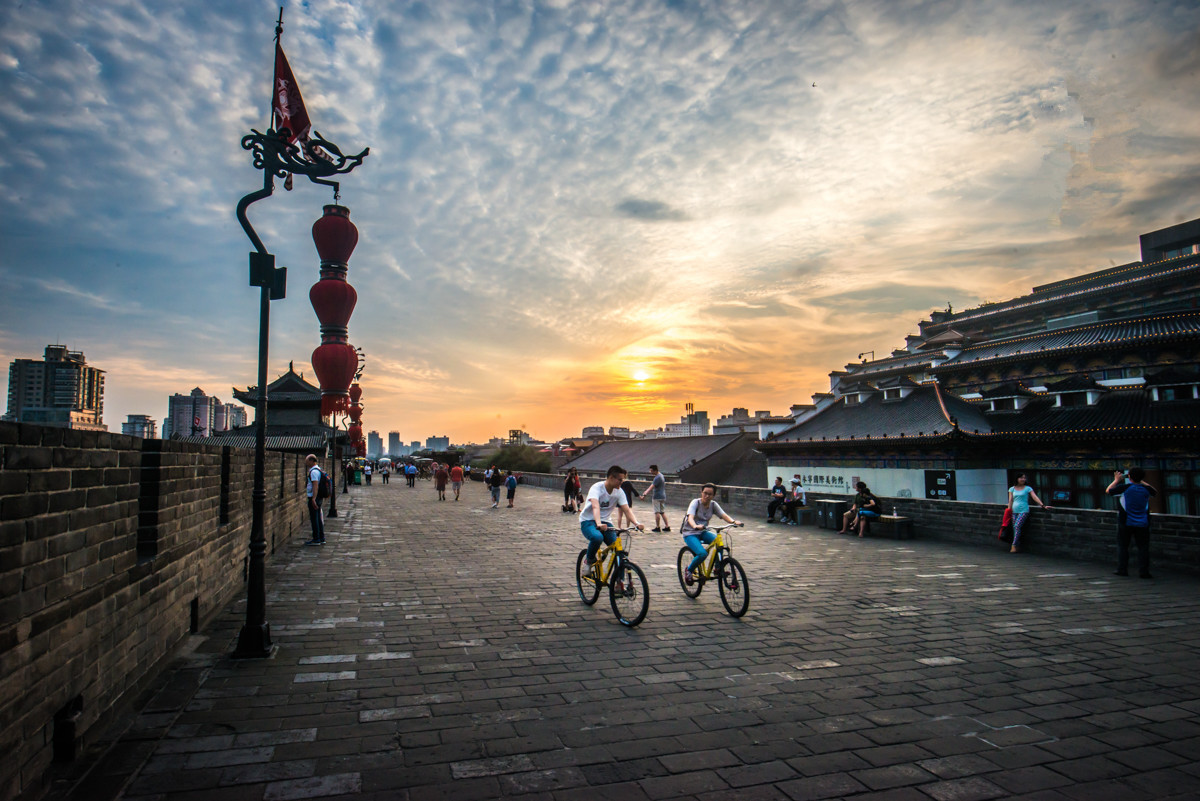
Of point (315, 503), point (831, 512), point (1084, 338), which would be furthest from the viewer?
point (1084, 338)

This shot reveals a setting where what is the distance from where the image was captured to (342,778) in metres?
3.51

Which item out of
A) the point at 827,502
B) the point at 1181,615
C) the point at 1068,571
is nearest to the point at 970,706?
the point at 1181,615

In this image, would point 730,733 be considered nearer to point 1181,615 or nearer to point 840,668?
point 840,668

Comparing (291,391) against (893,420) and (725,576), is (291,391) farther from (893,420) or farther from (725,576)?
(725,576)

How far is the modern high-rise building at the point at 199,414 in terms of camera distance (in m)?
54.8

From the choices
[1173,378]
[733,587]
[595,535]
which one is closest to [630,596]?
[595,535]

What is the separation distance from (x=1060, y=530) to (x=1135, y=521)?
255 cm

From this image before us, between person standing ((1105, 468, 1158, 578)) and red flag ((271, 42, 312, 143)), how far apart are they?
41.0ft

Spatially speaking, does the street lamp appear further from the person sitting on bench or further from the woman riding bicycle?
the person sitting on bench

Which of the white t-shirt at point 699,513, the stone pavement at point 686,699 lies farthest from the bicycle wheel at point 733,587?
the white t-shirt at point 699,513

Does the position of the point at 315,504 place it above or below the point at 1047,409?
below

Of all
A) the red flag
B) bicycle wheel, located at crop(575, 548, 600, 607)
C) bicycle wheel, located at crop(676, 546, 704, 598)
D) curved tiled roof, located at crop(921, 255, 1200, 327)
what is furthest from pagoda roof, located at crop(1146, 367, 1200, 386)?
the red flag

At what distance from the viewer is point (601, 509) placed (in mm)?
7789

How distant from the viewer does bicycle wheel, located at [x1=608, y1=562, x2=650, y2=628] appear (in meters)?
6.93
